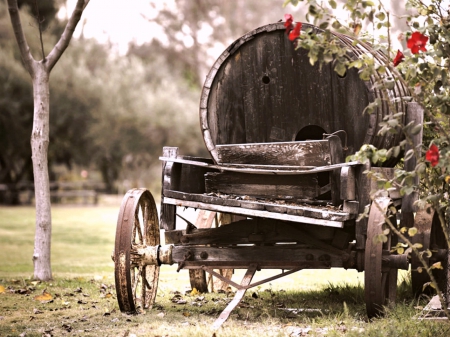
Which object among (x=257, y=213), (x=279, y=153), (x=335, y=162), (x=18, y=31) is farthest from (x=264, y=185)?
(x=18, y=31)

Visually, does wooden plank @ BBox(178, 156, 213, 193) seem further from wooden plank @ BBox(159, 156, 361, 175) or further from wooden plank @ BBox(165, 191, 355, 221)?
wooden plank @ BBox(165, 191, 355, 221)

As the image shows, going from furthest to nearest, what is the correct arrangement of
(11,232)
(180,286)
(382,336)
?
(11,232) < (180,286) < (382,336)

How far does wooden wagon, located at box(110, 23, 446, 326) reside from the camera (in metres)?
5.43

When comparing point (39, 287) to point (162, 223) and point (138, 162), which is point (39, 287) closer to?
point (162, 223)

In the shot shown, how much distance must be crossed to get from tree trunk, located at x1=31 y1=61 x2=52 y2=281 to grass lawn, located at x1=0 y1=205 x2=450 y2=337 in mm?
277

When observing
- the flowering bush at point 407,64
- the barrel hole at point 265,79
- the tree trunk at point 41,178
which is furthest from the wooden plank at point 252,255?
the tree trunk at point 41,178

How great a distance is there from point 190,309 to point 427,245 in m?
2.19

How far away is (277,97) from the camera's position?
654 centimetres

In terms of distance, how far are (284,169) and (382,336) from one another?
5.60 ft

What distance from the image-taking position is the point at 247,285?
5.75m

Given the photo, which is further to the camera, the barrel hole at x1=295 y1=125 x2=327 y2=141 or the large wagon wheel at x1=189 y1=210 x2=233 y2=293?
the large wagon wheel at x1=189 y1=210 x2=233 y2=293

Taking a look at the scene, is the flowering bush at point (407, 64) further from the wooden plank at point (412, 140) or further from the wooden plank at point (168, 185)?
the wooden plank at point (168, 185)

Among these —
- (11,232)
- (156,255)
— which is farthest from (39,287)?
(11,232)

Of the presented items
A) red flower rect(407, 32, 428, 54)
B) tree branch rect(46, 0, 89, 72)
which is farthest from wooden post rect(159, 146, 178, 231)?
tree branch rect(46, 0, 89, 72)
